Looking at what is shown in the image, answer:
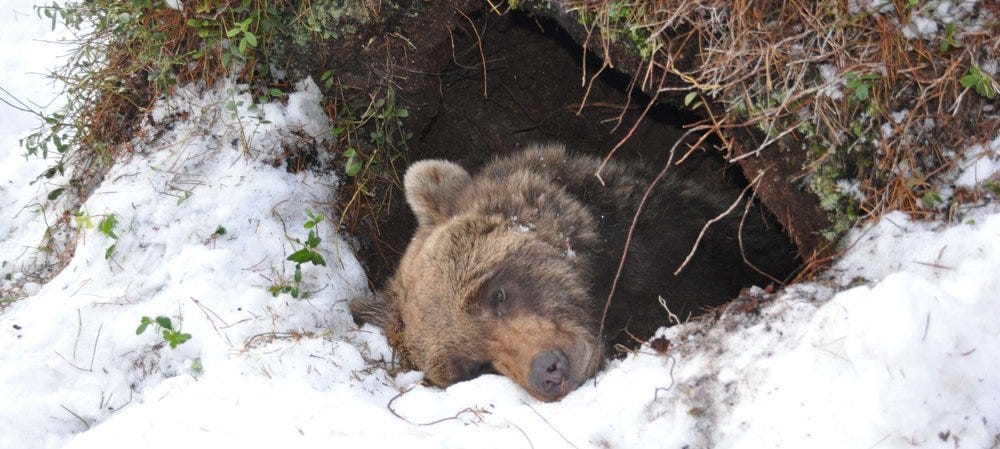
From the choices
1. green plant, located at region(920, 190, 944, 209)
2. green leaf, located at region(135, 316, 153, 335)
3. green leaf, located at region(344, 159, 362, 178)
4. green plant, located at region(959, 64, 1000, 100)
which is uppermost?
green plant, located at region(959, 64, 1000, 100)

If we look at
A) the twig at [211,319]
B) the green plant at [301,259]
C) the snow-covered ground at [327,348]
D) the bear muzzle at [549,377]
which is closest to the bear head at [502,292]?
the bear muzzle at [549,377]

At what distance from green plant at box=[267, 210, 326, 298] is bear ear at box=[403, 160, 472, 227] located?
64cm

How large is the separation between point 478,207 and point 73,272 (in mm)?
2676

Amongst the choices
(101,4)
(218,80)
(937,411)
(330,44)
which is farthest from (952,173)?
(101,4)

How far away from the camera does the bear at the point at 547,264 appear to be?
13.3ft

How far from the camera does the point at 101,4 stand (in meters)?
5.23

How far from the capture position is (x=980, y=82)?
3.11 m

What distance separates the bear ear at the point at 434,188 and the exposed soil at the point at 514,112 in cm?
85

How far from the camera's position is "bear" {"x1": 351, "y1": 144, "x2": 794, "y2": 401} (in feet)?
13.3

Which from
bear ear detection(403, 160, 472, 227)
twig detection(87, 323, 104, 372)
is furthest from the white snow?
twig detection(87, 323, 104, 372)

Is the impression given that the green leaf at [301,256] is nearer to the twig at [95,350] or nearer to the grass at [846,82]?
the twig at [95,350]

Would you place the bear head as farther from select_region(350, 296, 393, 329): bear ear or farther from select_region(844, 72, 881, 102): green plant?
select_region(844, 72, 881, 102): green plant

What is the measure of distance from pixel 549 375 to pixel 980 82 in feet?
7.56

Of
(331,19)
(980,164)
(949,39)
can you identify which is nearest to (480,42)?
(331,19)
